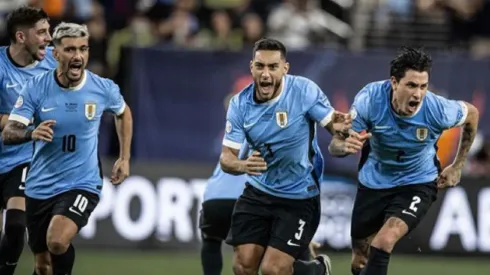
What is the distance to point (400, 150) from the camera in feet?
41.3

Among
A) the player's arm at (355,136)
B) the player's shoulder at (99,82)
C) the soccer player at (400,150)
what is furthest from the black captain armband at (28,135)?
the soccer player at (400,150)

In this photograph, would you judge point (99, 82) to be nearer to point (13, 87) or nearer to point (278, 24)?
point (13, 87)

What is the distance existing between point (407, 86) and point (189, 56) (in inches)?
318

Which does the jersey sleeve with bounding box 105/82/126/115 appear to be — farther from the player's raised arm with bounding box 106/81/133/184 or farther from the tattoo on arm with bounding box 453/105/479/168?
the tattoo on arm with bounding box 453/105/479/168

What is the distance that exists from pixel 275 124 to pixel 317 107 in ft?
1.32

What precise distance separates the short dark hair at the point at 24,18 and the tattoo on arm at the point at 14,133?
1.39 meters

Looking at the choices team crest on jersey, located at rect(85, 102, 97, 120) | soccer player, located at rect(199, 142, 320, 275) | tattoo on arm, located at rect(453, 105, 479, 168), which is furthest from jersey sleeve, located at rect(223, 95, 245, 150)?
tattoo on arm, located at rect(453, 105, 479, 168)

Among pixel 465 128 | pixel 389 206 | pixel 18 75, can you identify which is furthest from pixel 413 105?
pixel 18 75

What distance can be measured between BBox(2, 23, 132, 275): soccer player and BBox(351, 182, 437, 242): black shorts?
225 centimetres

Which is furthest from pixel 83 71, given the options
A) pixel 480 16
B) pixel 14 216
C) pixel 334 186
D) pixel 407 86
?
pixel 480 16

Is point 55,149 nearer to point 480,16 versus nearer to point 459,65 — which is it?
point 459,65

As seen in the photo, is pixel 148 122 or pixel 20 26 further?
pixel 148 122

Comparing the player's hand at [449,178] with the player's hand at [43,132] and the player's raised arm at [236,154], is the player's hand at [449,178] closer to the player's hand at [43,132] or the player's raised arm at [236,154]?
the player's raised arm at [236,154]

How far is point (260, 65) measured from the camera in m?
12.1
